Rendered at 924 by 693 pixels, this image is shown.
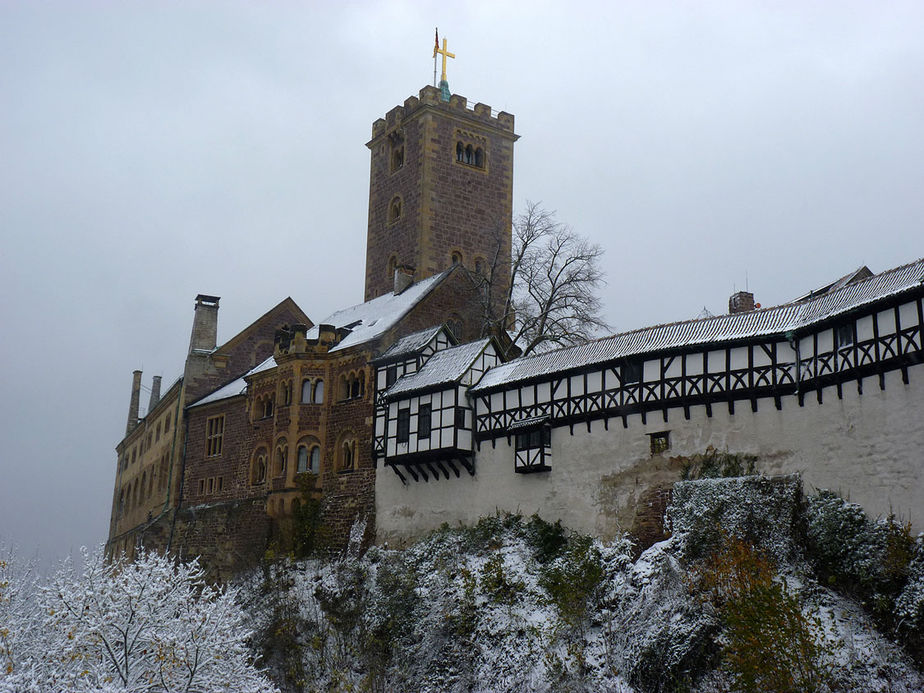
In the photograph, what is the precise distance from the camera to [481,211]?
52.1 meters

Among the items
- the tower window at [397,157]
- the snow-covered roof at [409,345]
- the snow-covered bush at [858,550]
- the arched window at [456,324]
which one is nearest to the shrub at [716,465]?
the snow-covered bush at [858,550]

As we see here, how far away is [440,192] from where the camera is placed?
168ft

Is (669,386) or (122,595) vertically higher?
(669,386)

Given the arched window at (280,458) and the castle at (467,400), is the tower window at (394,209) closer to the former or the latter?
the castle at (467,400)

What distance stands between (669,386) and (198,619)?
13946 millimetres

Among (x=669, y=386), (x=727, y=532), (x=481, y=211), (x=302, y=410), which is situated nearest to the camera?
(x=727, y=532)

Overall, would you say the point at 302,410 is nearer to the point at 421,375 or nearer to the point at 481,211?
the point at 421,375

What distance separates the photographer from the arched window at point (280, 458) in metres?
40.8

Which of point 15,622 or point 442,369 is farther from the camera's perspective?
point 442,369

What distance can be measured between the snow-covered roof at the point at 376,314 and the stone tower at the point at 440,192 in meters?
2.75

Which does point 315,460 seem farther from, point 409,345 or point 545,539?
point 545,539

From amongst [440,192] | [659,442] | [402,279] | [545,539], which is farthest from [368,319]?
[659,442]

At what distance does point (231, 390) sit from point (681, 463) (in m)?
25.9

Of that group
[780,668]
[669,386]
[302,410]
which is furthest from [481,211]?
[780,668]
